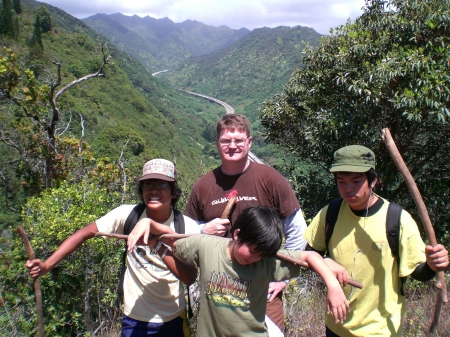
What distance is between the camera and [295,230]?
2.42m

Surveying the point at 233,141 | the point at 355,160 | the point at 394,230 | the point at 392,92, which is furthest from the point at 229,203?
the point at 392,92

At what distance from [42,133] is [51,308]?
5408 millimetres

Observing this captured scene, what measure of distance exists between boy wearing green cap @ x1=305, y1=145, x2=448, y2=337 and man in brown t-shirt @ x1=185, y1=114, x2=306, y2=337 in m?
0.37

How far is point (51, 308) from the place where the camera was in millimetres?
A: 4410

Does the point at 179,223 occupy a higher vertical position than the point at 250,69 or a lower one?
lower

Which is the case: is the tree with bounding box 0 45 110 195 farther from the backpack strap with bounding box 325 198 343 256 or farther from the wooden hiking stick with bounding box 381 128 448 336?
the wooden hiking stick with bounding box 381 128 448 336

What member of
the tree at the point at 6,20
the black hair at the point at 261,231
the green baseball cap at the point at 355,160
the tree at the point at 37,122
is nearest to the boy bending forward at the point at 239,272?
the black hair at the point at 261,231

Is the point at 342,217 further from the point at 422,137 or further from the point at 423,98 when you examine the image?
the point at 422,137

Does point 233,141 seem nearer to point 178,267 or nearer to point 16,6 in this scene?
point 178,267

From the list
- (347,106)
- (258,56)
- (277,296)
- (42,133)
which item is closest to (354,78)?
(347,106)

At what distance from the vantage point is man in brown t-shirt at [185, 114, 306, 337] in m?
2.39

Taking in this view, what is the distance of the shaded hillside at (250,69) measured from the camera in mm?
100875

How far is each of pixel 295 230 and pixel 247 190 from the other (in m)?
0.40

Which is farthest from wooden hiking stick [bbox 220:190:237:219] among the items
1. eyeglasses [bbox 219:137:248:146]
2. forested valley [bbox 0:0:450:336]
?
forested valley [bbox 0:0:450:336]
